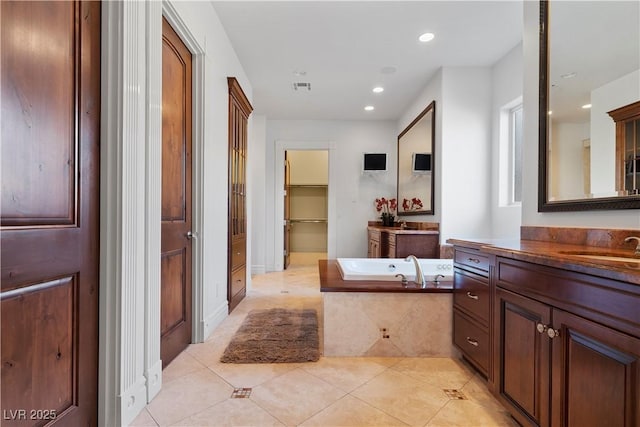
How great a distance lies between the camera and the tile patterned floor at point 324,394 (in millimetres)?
1457

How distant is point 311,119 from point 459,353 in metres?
4.53

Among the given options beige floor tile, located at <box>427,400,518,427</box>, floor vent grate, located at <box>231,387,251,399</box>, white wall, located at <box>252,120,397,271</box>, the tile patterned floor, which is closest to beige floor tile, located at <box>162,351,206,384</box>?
the tile patterned floor

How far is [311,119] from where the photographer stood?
18.1 ft

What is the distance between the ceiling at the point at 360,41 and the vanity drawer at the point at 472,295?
222 cm

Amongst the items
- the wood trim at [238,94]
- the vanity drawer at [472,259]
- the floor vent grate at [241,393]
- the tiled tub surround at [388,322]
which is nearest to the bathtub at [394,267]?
the tiled tub surround at [388,322]

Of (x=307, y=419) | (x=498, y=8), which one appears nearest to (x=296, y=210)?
(x=498, y=8)

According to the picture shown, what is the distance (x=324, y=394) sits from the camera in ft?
5.47

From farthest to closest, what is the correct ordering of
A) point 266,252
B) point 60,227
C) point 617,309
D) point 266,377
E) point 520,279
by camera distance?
1. point 266,252
2. point 266,377
3. point 520,279
4. point 60,227
5. point 617,309

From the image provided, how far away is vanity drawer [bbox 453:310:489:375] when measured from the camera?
1.66 m

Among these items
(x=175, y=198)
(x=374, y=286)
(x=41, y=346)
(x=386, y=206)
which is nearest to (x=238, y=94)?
(x=175, y=198)

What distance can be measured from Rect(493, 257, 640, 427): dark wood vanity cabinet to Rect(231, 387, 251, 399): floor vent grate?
1.31 meters

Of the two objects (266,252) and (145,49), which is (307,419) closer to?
(145,49)

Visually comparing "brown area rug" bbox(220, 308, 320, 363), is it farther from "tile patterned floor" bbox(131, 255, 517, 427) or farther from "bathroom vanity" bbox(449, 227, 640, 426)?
A: "bathroom vanity" bbox(449, 227, 640, 426)

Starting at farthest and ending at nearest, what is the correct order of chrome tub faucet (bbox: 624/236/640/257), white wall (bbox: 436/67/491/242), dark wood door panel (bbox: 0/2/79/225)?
white wall (bbox: 436/67/491/242) → chrome tub faucet (bbox: 624/236/640/257) → dark wood door panel (bbox: 0/2/79/225)
